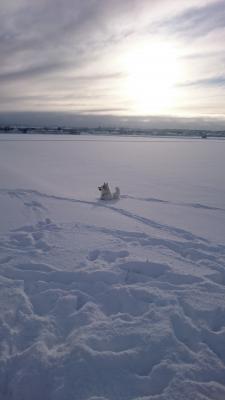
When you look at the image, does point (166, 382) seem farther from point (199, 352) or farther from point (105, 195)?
point (105, 195)

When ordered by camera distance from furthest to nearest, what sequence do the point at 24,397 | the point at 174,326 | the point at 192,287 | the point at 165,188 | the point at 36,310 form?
the point at 165,188 < the point at 192,287 < the point at 36,310 < the point at 174,326 < the point at 24,397

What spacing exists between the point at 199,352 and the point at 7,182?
Answer: 28.7ft

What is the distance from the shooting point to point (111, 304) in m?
3.52

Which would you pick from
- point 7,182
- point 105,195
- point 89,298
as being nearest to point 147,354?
point 89,298

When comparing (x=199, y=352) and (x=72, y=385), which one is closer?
(x=72, y=385)

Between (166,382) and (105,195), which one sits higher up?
(105,195)

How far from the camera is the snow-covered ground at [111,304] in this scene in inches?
100

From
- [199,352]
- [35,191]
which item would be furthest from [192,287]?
[35,191]

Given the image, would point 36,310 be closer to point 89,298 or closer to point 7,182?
point 89,298

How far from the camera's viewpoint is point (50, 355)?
2.73m

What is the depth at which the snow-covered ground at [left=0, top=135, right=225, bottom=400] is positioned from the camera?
2.55m

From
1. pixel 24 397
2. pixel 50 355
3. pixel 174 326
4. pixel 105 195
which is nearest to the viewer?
pixel 24 397

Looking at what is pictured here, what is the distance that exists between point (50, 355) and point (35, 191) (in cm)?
667

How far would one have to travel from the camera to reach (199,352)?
9.28 ft
